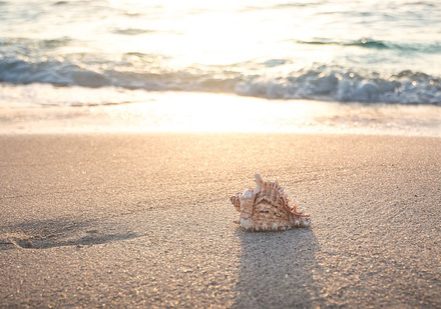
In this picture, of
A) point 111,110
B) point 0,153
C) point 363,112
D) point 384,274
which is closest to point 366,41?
A: point 363,112

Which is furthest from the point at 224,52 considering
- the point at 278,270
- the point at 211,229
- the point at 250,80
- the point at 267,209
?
the point at 278,270

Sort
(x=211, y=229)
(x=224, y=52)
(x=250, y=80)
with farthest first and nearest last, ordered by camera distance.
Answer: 1. (x=224, y=52)
2. (x=250, y=80)
3. (x=211, y=229)

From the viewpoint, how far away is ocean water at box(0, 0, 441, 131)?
707 centimetres

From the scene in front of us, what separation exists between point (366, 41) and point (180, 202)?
7.64 m

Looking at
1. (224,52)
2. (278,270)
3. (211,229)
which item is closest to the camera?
(278,270)

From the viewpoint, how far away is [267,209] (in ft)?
8.59

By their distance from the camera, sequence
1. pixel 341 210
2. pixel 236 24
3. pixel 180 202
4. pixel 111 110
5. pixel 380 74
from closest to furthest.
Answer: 1. pixel 341 210
2. pixel 180 202
3. pixel 111 110
4. pixel 380 74
5. pixel 236 24

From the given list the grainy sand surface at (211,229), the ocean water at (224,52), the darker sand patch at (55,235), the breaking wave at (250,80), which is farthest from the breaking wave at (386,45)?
the darker sand patch at (55,235)

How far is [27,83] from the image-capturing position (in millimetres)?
7852

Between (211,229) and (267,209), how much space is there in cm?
31

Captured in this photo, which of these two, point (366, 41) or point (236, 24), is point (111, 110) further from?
point (236, 24)

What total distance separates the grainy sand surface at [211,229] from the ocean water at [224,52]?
1.84 metres

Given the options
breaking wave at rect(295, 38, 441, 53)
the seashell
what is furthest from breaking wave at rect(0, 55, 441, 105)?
the seashell

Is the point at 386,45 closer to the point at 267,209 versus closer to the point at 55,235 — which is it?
the point at 267,209
